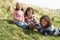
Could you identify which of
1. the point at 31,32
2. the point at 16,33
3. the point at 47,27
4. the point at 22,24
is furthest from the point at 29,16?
the point at 16,33

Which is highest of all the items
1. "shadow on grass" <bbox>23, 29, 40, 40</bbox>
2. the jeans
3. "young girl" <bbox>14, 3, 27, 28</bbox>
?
"young girl" <bbox>14, 3, 27, 28</bbox>

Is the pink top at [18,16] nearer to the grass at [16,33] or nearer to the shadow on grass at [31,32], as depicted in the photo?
the grass at [16,33]

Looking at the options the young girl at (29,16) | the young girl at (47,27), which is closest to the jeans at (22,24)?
the young girl at (29,16)

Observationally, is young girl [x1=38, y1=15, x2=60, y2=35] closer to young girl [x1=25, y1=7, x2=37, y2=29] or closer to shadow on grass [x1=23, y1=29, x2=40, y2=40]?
shadow on grass [x1=23, y1=29, x2=40, y2=40]

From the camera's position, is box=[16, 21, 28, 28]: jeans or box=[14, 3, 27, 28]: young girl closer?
box=[16, 21, 28, 28]: jeans

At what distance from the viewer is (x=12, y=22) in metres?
11.5

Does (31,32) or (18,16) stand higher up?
(18,16)

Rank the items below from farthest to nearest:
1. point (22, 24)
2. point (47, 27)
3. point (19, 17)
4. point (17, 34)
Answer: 1. point (19, 17)
2. point (22, 24)
3. point (47, 27)
4. point (17, 34)

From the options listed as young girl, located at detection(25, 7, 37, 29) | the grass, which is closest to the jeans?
the grass

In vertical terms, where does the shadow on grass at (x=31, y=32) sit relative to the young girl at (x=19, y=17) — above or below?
below

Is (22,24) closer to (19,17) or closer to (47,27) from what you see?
(19,17)

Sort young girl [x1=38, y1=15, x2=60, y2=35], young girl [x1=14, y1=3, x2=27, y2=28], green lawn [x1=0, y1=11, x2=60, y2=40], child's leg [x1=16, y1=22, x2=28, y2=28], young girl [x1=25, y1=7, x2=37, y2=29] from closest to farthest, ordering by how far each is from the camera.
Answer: green lawn [x1=0, y1=11, x2=60, y2=40], young girl [x1=38, y1=15, x2=60, y2=35], child's leg [x1=16, y1=22, x2=28, y2=28], young girl [x1=14, y1=3, x2=27, y2=28], young girl [x1=25, y1=7, x2=37, y2=29]

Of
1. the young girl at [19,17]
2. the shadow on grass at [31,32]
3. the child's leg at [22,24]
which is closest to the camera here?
the shadow on grass at [31,32]

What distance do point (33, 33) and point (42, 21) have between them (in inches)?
23.2
